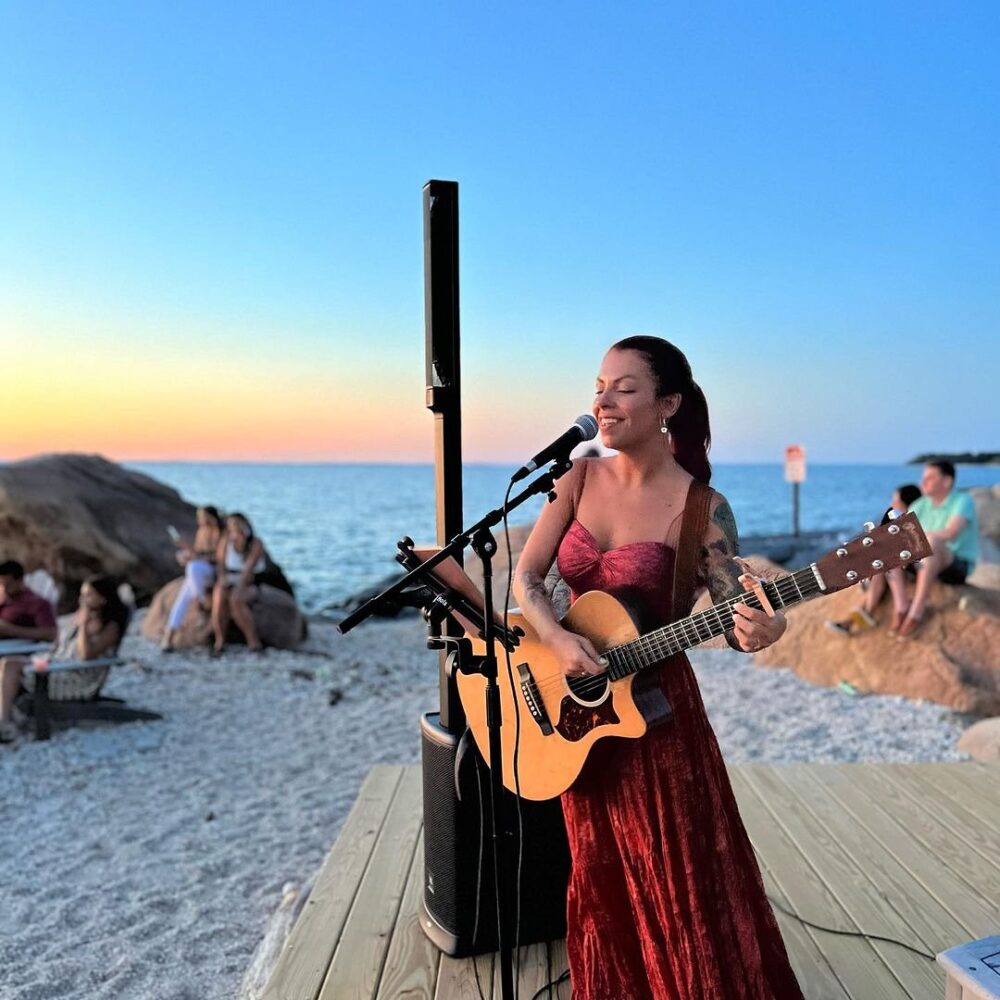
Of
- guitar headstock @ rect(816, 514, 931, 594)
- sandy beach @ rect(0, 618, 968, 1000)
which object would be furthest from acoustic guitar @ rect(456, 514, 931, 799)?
sandy beach @ rect(0, 618, 968, 1000)

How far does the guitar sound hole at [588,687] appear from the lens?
2.11m

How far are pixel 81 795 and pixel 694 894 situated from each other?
425cm

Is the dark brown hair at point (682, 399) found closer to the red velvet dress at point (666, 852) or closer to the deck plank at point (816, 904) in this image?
the red velvet dress at point (666, 852)

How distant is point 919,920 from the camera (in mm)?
2883

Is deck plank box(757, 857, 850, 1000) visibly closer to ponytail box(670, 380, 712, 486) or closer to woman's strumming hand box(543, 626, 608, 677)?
woman's strumming hand box(543, 626, 608, 677)

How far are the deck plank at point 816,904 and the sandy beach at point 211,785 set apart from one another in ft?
6.13

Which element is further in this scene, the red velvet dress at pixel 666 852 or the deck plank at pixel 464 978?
the deck plank at pixel 464 978

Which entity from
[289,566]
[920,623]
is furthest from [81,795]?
[289,566]

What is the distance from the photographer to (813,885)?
10.3 ft

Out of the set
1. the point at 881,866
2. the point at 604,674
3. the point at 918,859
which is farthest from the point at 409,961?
the point at 918,859

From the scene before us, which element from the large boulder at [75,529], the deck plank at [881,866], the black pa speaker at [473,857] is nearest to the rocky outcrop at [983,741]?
the deck plank at [881,866]

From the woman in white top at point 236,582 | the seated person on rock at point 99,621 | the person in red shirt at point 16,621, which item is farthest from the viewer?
the woman in white top at point 236,582

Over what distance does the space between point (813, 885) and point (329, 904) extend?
5.53ft

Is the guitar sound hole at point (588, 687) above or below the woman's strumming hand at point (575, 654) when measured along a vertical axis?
below
